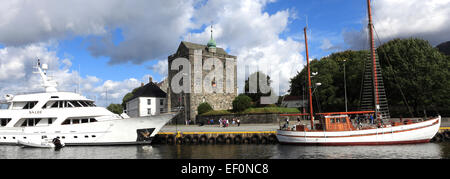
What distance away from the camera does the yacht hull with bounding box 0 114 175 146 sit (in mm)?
28359

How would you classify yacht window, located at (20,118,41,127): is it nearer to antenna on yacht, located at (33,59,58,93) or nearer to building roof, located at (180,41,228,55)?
antenna on yacht, located at (33,59,58,93)

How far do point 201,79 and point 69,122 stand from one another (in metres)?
35.9

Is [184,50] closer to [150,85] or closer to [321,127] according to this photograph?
[150,85]

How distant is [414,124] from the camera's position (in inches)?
934

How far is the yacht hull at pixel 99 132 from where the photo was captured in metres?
28.4

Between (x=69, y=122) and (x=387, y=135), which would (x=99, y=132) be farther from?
(x=387, y=135)

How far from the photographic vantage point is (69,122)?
29.7 metres

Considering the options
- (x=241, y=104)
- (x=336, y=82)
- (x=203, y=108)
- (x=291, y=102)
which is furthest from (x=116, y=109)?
(x=336, y=82)

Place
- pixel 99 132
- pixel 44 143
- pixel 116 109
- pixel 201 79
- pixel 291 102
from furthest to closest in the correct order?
pixel 116 109 < pixel 291 102 < pixel 201 79 < pixel 99 132 < pixel 44 143

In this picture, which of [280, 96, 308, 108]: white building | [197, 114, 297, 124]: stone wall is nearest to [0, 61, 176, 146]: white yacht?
[197, 114, 297, 124]: stone wall

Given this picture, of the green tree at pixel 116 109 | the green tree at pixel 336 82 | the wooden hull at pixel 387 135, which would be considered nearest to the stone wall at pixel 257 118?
the green tree at pixel 336 82
